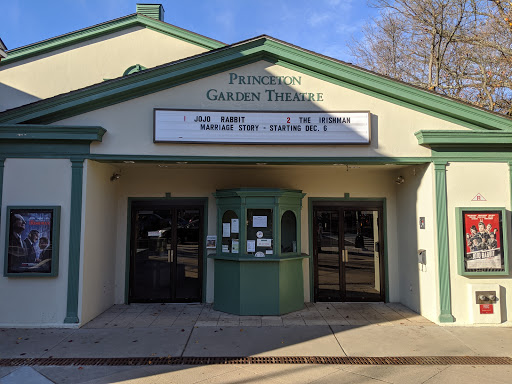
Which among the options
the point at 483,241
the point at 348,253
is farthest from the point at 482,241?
the point at 348,253

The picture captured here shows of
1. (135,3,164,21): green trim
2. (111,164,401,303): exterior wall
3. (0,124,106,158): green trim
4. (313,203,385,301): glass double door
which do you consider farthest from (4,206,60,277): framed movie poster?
(135,3,164,21): green trim

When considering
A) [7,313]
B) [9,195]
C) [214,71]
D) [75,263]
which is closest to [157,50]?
[214,71]

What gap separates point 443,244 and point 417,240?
0.73 metres

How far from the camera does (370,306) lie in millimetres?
8219

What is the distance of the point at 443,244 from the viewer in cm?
686

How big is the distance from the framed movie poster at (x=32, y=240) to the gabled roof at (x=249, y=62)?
1708 millimetres

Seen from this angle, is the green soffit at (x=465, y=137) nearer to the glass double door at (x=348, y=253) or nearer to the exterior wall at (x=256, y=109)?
the exterior wall at (x=256, y=109)

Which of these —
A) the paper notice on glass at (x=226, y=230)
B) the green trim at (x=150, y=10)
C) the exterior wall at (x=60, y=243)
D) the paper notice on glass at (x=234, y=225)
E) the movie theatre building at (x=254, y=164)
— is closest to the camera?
the exterior wall at (x=60, y=243)

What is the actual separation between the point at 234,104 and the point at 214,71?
0.77 meters

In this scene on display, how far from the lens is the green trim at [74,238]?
6.60 m

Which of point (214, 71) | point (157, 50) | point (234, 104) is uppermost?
point (157, 50)

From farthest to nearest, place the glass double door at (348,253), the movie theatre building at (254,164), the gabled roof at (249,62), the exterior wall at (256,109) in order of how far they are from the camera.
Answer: the glass double door at (348,253) < the exterior wall at (256,109) < the gabled roof at (249,62) < the movie theatre building at (254,164)

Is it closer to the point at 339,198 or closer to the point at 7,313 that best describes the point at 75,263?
the point at 7,313

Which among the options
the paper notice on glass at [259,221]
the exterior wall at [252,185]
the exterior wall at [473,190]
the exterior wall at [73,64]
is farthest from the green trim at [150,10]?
the exterior wall at [473,190]
